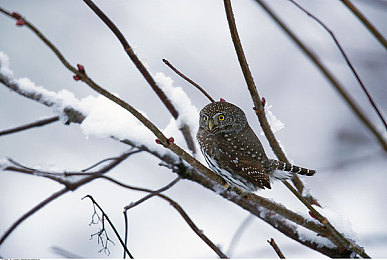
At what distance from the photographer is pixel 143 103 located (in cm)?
323

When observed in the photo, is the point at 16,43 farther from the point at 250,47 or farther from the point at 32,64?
the point at 250,47

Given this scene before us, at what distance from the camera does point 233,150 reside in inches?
69.5

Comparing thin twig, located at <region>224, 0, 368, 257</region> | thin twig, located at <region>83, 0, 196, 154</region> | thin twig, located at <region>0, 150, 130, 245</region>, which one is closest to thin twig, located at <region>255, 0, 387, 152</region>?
thin twig, located at <region>224, 0, 368, 257</region>

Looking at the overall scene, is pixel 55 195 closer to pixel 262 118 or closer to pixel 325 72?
pixel 262 118

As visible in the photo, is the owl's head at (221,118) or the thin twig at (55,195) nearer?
the thin twig at (55,195)

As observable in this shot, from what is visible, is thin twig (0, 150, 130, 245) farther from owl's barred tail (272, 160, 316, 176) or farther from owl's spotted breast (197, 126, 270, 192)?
owl's barred tail (272, 160, 316, 176)

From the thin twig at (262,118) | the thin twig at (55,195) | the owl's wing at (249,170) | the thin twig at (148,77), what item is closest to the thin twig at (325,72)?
the thin twig at (262,118)

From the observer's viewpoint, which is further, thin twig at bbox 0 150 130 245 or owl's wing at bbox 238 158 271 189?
owl's wing at bbox 238 158 271 189

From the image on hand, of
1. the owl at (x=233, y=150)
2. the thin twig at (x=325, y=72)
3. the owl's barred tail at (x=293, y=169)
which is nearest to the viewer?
the thin twig at (x=325, y=72)

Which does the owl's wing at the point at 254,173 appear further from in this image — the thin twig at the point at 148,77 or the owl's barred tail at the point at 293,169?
the thin twig at the point at 148,77

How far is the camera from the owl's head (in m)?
1.75

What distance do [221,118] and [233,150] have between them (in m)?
0.14

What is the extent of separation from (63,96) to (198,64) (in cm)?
140

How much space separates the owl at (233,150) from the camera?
5.56 ft
